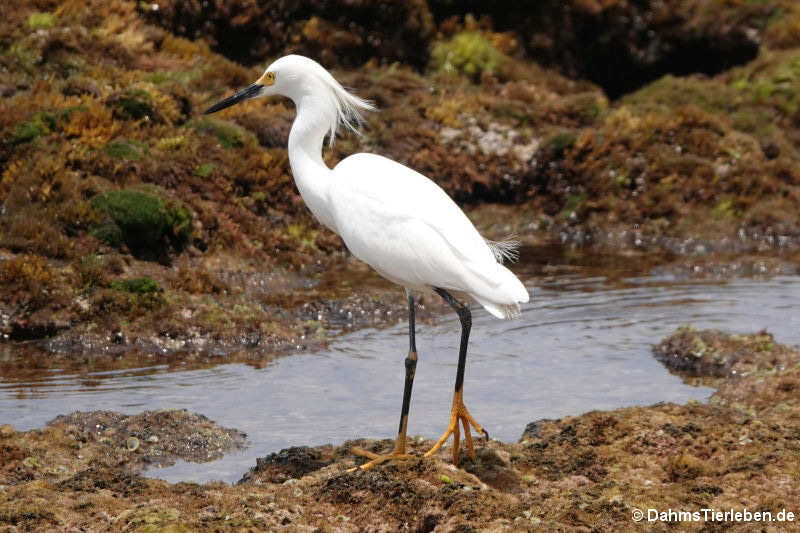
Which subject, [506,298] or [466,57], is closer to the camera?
[506,298]

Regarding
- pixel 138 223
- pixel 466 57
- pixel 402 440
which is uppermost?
pixel 466 57

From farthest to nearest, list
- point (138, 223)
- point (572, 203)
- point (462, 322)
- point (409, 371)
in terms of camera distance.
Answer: point (572, 203) < point (138, 223) < point (409, 371) < point (462, 322)

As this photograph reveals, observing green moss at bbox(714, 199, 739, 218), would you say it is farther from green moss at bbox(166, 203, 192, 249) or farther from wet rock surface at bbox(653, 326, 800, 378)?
green moss at bbox(166, 203, 192, 249)

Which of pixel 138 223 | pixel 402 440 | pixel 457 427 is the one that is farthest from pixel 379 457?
pixel 138 223

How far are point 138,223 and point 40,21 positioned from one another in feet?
26.7

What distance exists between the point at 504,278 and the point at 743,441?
8.18 ft

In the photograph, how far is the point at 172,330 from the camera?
1409 cm

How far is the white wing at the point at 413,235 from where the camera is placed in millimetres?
8375

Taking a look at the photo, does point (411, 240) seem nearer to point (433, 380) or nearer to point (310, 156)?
point (310, 156)

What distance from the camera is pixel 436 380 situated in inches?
503

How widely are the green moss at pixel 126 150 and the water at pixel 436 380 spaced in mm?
5928

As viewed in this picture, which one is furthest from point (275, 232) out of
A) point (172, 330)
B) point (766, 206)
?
point (766, 206)

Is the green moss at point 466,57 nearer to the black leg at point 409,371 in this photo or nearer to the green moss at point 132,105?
the green moss at point 132,105

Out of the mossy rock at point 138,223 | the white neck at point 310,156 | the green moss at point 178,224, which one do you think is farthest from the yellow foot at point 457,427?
the green moss at point 178,224
